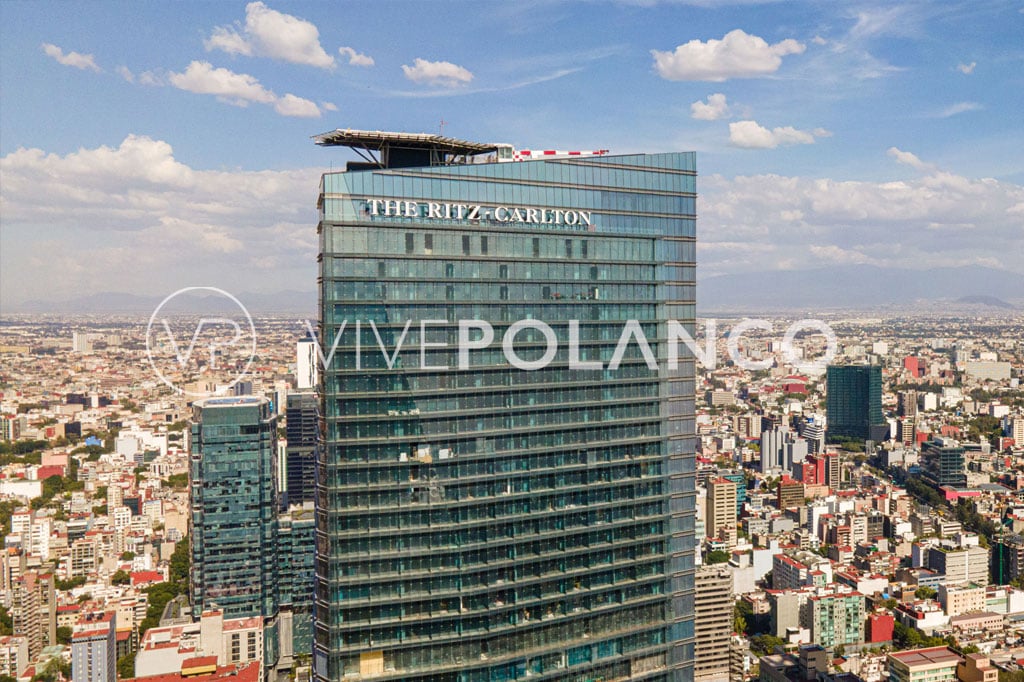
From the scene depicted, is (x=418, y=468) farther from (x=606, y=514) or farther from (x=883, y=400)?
(x=883, y=400)

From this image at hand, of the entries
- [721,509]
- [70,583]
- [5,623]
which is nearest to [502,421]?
[5,623]

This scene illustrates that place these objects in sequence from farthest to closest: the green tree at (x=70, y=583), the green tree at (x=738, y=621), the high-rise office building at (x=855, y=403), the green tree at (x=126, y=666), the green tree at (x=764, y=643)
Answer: the high-rise office building at (x=855, y=403), the green tree at (x=70, y=583), the green tree at (x=738, y=621), the green tree at (x=764, y=643), the green tree at (x=126, y=666)

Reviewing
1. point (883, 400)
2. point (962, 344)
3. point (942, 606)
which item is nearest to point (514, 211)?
point (942, 606)

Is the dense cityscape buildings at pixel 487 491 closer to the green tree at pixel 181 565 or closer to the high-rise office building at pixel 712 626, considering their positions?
the high-rise office building at pixel 712 626

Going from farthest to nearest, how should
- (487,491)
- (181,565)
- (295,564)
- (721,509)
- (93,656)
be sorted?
1. (721,509)
2. (181,565)
3. (295,564)
4. (93,656)
5. (487,491)
